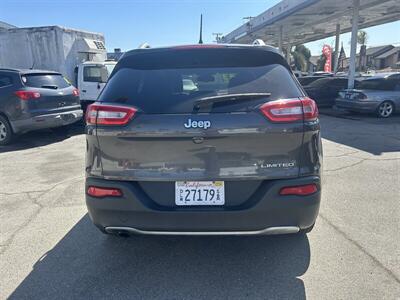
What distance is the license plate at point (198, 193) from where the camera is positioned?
8.52ft

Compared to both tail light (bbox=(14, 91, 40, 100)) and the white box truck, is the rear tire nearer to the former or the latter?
tail light (bbox=(14, 91, 40, 100))

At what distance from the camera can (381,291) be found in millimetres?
2648

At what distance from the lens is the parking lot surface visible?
2.71 meters

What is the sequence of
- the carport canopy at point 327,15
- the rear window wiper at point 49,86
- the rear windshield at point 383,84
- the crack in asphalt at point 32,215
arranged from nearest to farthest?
the crack in asphalt at point 32,215
the rear window wiper at point 49,86
the rear windshield at point 383,84
the carport canopy at point 327,15

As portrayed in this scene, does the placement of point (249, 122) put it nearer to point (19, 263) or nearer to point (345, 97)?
point (19, 263)

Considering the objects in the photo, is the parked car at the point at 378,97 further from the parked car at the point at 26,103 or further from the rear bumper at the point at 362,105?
the parked car at the point at 26,103

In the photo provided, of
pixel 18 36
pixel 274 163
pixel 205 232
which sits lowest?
pixel 205 232

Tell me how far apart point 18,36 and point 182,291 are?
1340 centimetres

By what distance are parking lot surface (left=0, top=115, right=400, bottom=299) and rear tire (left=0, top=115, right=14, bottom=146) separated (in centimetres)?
400

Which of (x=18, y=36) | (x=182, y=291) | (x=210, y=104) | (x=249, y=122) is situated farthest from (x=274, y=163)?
(x=18, y=36)

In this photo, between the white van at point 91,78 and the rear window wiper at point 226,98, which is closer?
the rear window wiper at point 226,98

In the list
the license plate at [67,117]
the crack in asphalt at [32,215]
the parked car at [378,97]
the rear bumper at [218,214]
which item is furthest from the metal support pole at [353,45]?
the rear bumper at [218,214]

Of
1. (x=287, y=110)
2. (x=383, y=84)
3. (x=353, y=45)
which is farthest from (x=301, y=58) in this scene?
(x=287, y=110)

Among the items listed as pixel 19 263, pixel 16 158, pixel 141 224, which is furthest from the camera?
pixel 16 158
